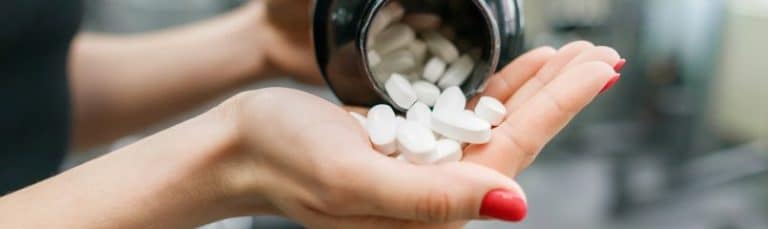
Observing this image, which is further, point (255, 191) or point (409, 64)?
point (409, 64)

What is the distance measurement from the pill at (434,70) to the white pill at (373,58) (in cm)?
3

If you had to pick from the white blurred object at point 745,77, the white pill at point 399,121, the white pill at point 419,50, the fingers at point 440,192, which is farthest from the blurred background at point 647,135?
the fingers at point 440,192

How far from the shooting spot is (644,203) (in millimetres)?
1425

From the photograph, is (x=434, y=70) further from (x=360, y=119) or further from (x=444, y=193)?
(x=444, y=193)

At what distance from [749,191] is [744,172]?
4 centimetres

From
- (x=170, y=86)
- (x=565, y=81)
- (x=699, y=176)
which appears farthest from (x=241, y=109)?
(x=699, y=176)

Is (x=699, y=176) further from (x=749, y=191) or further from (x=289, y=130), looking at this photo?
(x=289, y=130)

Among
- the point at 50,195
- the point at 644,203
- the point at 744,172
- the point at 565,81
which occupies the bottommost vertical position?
the point at 50,195

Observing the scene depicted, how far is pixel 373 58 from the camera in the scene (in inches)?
21.3

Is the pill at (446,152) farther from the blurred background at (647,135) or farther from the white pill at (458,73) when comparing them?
the blurred background at (647,135)

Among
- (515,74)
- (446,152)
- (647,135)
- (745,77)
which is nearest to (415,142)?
(446,152)

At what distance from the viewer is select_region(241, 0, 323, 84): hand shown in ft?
2.23

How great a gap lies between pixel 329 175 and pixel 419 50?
22 cm

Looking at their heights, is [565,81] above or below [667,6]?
below
